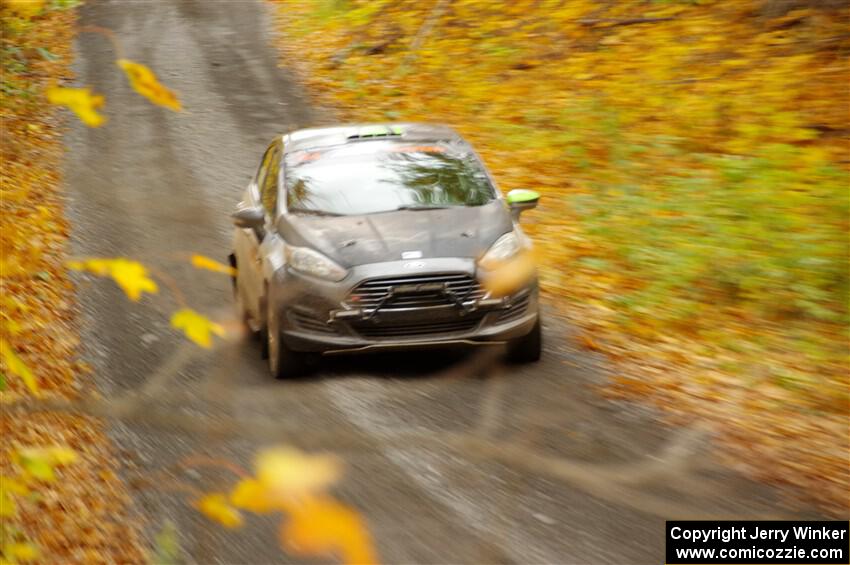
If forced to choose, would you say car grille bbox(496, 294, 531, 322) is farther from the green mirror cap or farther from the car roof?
the car roof

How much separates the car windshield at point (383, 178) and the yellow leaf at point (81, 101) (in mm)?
5408

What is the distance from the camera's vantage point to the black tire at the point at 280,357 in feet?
26.8

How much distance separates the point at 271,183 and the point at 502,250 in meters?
2.33

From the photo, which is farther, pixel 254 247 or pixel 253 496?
pixel 254 247

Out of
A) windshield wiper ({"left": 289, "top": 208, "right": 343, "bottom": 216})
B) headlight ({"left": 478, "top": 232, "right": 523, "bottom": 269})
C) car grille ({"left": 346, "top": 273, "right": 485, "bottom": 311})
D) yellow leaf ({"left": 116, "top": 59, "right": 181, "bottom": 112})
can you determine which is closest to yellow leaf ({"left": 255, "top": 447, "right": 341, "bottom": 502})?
yellow leaf ({"left": 116, "top": 59, "right": 181, "bottom": 112})

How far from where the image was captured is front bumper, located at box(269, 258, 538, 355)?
25.9 ft

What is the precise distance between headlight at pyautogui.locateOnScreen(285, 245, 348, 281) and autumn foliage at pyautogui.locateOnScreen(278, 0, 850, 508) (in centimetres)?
227

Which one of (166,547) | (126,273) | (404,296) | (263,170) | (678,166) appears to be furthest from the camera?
(678,166)

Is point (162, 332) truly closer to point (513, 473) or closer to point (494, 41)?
point (513, 473)

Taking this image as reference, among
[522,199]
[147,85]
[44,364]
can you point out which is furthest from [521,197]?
[147,85]

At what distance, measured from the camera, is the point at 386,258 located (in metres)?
7.93

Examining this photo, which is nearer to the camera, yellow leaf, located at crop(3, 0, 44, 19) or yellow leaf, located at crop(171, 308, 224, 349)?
yellow leaf, located at crop(171, 308, 224, 349)

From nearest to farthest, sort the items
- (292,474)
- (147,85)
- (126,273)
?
(292,474) → (147,85) → (126,273)

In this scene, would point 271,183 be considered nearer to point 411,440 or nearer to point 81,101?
point 411,440
